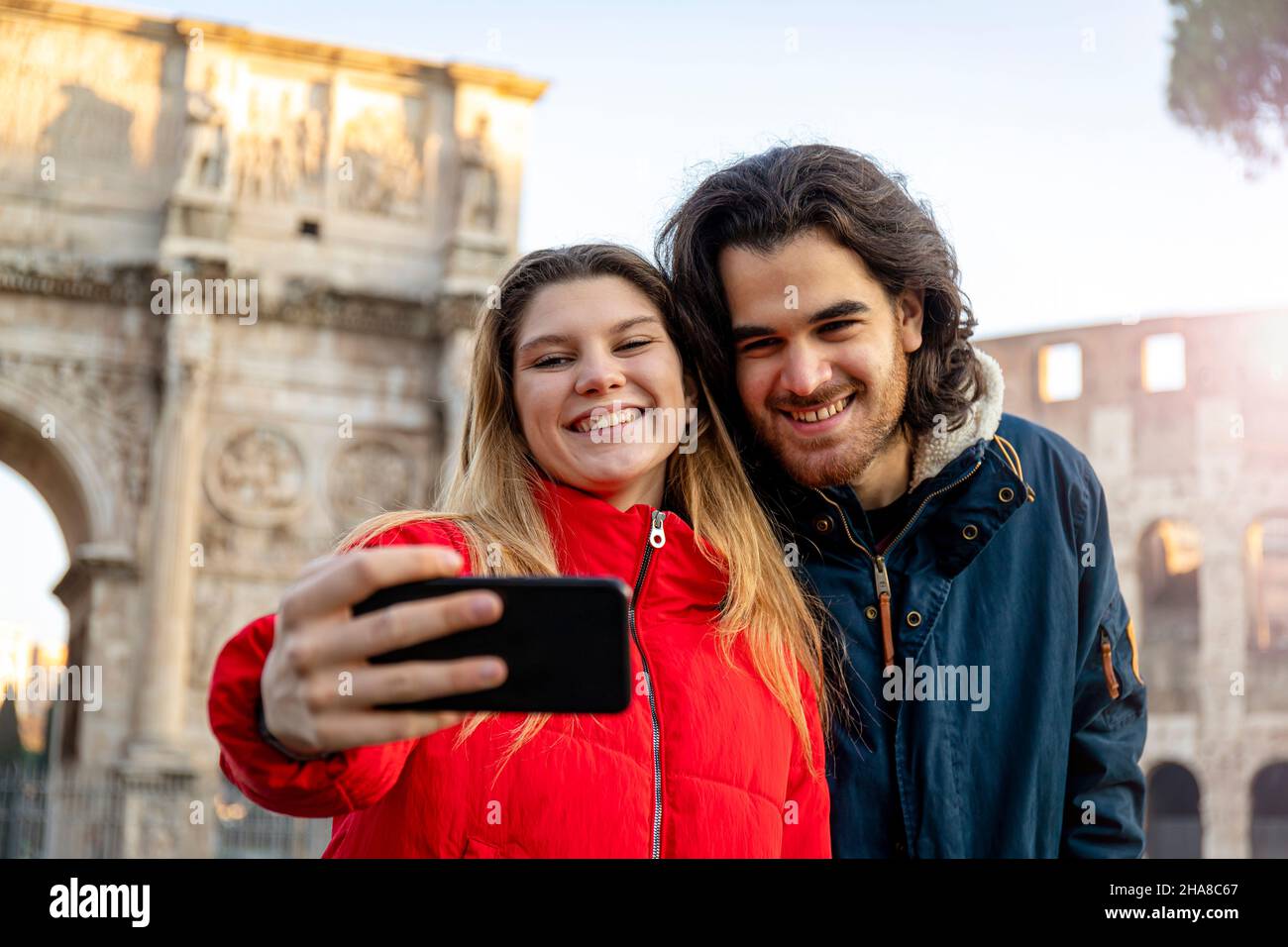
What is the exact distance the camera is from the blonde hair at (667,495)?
2154mm

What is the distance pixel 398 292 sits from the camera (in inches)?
583

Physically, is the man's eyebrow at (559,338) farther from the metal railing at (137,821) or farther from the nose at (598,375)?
the metal railing at (137,821)

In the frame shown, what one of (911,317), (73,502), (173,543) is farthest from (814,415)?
(73,502)

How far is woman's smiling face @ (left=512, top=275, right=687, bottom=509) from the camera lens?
2.22m

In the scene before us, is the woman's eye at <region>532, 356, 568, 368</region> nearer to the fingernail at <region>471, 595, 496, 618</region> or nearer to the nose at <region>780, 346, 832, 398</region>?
the nose at <region>780, 346, 832, 398</region>

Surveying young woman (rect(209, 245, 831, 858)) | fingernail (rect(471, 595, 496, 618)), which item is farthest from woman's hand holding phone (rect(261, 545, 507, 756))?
young woman (rect(209, 245, 831, 858))

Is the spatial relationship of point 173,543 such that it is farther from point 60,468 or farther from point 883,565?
point 883,565

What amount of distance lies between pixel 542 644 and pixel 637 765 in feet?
2.56

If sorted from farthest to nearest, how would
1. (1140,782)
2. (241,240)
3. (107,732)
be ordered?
(241,240)
(107,732)
(1140,782)
